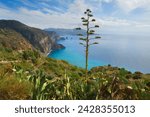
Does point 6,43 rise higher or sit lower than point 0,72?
lower

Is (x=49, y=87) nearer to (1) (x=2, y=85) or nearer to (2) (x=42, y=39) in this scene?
(1) (x=2, y=85)

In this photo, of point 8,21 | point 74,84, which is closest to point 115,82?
point 74,84

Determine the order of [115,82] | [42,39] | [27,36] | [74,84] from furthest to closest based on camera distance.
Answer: [42,39], [27,36], [74,84], [115,82]

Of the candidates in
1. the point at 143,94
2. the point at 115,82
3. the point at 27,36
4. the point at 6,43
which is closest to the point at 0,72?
the point at 115,82

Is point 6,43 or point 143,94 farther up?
point 143,94

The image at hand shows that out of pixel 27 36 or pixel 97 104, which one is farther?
pixel 27 36

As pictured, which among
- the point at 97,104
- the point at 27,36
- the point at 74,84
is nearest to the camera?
the point at 97,104

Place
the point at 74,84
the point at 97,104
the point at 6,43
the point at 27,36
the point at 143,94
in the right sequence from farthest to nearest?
the point at 27,36 → the point at 6,43 → the point at 74,84 → the point at 143,94 → the point at 97,104

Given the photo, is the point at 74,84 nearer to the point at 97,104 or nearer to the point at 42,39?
the point at 97,104

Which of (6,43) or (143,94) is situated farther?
(6,43)
